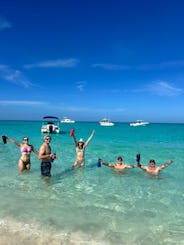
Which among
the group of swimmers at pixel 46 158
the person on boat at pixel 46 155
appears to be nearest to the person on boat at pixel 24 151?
the group of swimmers at pixel 46 158

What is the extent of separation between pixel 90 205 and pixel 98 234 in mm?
1809

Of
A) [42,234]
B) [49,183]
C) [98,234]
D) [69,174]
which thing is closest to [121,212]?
[98,234]

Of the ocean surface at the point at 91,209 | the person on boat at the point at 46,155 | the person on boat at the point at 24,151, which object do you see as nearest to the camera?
the ocean surface at the point at 91,209

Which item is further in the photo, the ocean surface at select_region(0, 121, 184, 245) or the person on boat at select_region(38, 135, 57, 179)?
the person on boat at select_region(38, 135, 57, 179)

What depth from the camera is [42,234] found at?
5.20 metres

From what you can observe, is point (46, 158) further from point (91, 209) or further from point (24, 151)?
point (91, 209)

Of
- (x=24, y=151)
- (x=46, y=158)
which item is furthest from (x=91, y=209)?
(x=24, y=151)

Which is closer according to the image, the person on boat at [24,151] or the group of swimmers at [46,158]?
the group of swimmers at [46,158]

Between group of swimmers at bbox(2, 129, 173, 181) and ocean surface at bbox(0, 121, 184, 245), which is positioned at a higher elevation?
group of swimmers at bbox(2, 129, 173, 181)

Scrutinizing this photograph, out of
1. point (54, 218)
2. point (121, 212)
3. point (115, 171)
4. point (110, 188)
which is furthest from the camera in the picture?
point (115, 171)

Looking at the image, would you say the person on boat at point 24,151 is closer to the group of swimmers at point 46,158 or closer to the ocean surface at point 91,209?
the group of swimmers at point 46,158

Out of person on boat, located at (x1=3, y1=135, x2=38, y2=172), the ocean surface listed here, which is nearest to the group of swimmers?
person on boat, located at (x1=3, y1=135, x2=38, y2=172)

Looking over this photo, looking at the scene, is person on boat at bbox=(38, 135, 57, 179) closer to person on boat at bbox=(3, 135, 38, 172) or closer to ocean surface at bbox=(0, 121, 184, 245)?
ocean surface at bbox=(0, 121, 184, 245)

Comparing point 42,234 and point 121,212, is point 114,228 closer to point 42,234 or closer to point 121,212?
point 121,212
